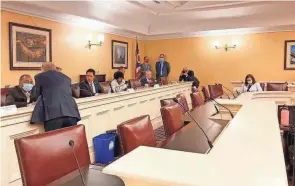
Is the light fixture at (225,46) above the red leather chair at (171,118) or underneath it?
above

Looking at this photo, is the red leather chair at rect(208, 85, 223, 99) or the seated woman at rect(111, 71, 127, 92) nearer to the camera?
the seated woman at rect(111, 71, 127, 92)

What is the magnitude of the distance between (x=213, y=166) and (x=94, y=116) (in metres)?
2.52

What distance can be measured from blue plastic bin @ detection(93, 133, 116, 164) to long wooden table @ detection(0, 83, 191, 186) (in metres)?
0.07

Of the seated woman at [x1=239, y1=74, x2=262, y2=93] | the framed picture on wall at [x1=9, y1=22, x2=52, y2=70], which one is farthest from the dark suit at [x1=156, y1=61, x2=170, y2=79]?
the framed picture on wall at [x1=9, y1=22, x2=52, y2=70]

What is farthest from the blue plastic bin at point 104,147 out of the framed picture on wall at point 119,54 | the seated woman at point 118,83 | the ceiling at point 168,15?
the framed picture on wall at point 119,54

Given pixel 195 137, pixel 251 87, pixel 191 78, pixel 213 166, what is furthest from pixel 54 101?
pixel 191 78

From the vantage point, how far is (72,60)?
6.32m

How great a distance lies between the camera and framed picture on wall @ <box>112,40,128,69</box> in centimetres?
776

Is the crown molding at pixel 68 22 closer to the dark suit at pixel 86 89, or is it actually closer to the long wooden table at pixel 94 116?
the dark suit at pixel 86 89

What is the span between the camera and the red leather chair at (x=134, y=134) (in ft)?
5.62

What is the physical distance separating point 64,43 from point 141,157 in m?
5.44

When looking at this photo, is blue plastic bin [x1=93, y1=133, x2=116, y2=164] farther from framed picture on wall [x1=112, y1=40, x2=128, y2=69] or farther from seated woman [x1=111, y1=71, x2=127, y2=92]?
framed picture on wall [x1=112, y1=40, x2=128, y2=69]

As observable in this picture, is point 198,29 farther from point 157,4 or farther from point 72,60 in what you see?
point 72,60

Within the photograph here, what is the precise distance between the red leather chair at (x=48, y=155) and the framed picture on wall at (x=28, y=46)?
391cm
